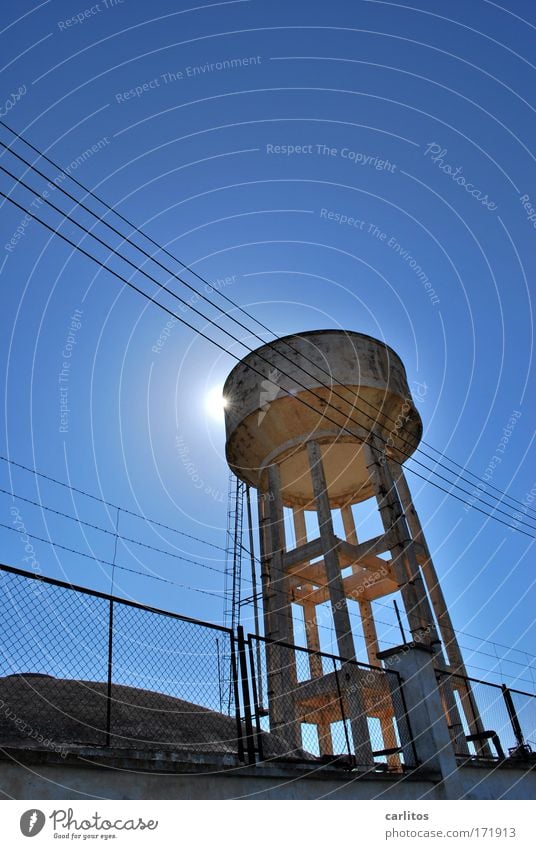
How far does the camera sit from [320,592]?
1752 centimetres

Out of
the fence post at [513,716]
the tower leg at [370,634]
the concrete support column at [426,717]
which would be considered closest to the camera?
the concrete support column at [426,717]

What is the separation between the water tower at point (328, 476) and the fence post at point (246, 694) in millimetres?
7364

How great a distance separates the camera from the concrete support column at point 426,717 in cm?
870

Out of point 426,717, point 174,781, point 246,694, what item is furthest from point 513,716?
point 174,781

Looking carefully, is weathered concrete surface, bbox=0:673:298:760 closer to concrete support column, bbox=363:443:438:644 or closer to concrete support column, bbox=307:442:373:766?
concrete support column, bbox=307:442:373:766

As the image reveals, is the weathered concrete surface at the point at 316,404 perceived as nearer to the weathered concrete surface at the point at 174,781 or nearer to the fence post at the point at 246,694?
the fence post at the point at 246,694

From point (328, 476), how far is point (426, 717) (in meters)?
10.7

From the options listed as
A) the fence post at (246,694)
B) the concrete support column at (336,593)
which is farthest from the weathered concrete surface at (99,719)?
the concrete support column at (336,593)

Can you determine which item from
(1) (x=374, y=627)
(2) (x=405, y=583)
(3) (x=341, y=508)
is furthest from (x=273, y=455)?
(1) (x=374, y=627)

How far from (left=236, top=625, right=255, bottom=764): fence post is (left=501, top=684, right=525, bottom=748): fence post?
A: 22.0 ft

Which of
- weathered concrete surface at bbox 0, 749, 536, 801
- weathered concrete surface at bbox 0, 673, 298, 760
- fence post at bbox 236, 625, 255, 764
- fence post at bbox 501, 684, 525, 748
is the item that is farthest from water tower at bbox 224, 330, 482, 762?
fence post at bbox 236, 625, 255, 764

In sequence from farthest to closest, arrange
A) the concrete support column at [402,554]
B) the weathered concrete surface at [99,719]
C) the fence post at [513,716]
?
the concrete support column at [402,554], the fence post at [513,716], the weathered concrete surface at [99,719]

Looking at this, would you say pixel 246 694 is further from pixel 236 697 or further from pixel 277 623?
pixel 277 623
